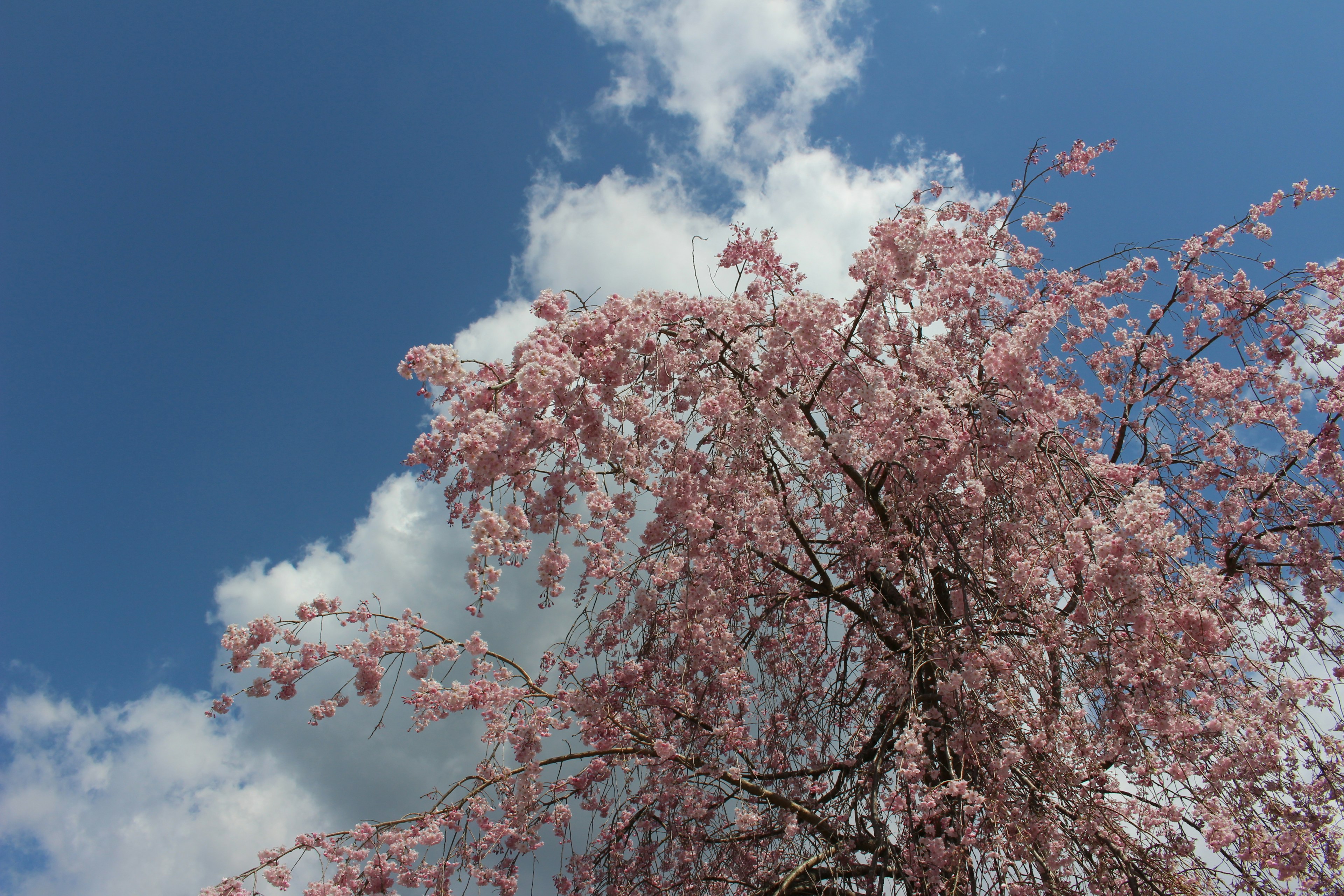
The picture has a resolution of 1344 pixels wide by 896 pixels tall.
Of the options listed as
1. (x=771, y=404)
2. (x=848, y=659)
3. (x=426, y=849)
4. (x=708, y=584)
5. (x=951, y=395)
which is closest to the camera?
(x=951, y=395)

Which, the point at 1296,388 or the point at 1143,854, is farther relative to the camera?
the point at 1296,388

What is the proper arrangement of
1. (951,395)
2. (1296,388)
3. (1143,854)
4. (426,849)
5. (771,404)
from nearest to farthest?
1. (1143,854)
2. (951,395)
3. (771,404)
4. (426,849)
5. (1296,388)

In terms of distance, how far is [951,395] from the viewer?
12.2ft

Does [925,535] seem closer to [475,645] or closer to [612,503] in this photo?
[612,503]

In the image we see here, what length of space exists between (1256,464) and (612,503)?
5.56 meters

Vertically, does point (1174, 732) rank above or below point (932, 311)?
below

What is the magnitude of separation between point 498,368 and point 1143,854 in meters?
4.08

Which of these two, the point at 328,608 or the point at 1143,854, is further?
the point at 328,608

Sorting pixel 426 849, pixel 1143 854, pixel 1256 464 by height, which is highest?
pixel 1256 464

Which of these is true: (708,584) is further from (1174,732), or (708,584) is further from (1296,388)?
(1296,388)

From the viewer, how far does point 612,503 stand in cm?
474

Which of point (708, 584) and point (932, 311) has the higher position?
point (932, 311)

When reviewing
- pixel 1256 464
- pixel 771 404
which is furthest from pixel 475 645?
pixel 1256 464

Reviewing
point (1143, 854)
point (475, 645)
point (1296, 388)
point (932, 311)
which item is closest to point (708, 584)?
point (475, 645)
